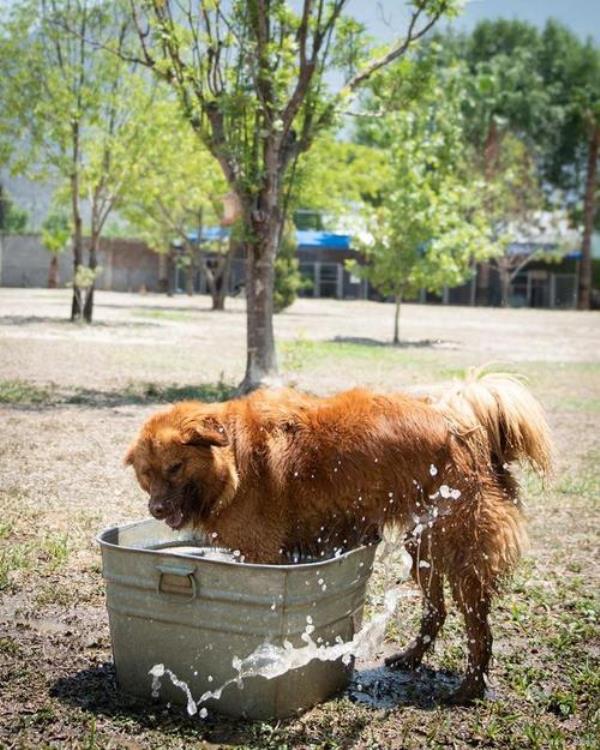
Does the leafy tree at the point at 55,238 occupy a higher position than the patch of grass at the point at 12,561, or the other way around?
the leafy tree at the point at 55,238

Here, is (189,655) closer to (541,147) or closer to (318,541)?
(318,541)

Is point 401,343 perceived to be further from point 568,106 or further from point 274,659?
point 568,106

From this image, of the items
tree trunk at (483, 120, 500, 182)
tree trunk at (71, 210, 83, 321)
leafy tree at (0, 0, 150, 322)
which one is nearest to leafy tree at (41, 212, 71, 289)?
tree trunk at (71, 210, 83, 321)

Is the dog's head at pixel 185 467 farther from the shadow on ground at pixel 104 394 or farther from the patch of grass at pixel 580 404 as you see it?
the patch of grass at pixel 580 404

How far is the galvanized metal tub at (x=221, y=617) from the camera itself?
3.92 metres

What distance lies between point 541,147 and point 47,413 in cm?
5834

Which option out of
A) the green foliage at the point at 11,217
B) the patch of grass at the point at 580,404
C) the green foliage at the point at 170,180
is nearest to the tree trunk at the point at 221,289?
the green foliage at the point at 170,180

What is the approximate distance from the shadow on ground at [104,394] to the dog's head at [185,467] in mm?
9019

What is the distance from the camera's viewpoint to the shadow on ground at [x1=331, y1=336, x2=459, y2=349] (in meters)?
27.4

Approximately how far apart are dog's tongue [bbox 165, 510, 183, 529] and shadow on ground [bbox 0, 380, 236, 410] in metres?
9.07

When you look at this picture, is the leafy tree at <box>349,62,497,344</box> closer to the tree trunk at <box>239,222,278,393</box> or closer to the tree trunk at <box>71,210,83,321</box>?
the tree trunk at <box>71,210,83,321</box>

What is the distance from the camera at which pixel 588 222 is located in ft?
194

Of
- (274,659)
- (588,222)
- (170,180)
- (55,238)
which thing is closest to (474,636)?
(274,659)

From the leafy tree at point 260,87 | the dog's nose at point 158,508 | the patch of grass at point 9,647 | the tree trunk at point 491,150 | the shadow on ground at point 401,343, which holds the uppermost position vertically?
the tree trunk at point 491,150
